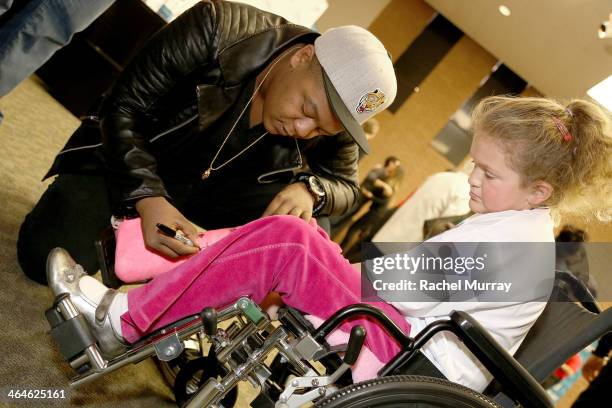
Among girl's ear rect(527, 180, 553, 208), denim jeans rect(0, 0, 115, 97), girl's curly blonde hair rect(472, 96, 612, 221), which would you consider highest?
girl's curly blonde hair rect(472, 96, 612, 221)

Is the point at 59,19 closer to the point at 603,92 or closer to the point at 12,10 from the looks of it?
the point at 12,10

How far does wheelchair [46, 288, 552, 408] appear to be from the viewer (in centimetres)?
100

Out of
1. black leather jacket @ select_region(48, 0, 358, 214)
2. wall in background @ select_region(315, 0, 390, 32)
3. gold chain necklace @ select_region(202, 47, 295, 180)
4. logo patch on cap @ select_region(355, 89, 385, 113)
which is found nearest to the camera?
logo patch on cap @ select_region(355, 89, 385, 113)

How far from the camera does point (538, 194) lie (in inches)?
56.5

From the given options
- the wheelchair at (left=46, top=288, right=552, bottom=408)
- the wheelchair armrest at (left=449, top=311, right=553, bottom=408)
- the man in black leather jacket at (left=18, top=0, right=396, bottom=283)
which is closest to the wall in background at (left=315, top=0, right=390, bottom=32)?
the man in black leather jacket at (left=18, top=0, right=396, bottom=283)

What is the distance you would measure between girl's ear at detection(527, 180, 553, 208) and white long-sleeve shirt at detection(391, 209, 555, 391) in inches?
4.8

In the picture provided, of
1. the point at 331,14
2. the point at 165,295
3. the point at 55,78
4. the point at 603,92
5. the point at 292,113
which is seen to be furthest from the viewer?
the point at 331,14

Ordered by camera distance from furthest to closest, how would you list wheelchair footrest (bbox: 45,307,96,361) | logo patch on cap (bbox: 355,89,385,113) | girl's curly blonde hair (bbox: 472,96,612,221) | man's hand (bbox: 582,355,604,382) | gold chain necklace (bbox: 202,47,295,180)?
1. man's hand (bbox: 582,355,604,382)
2. gold chain necklace (bbox: 202,47,295,180)
3. logo patch on cap (bbox: 355,89,385,113)
4. girl's curly blonde hair (bbox: 472,96,612,221)
5. wheelchair footrest (bbox: 45,307,96,361)

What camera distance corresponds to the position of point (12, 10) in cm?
139

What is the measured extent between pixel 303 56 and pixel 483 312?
922 mm

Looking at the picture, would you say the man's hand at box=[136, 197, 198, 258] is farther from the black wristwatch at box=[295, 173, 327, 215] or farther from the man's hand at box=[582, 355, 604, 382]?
the man's hand at box=[582, 355, 604, 382]

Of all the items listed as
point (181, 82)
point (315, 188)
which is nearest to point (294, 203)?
point (315, 188)

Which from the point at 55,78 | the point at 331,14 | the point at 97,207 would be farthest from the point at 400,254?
the point at 331,14

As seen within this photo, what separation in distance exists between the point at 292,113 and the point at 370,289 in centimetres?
56
